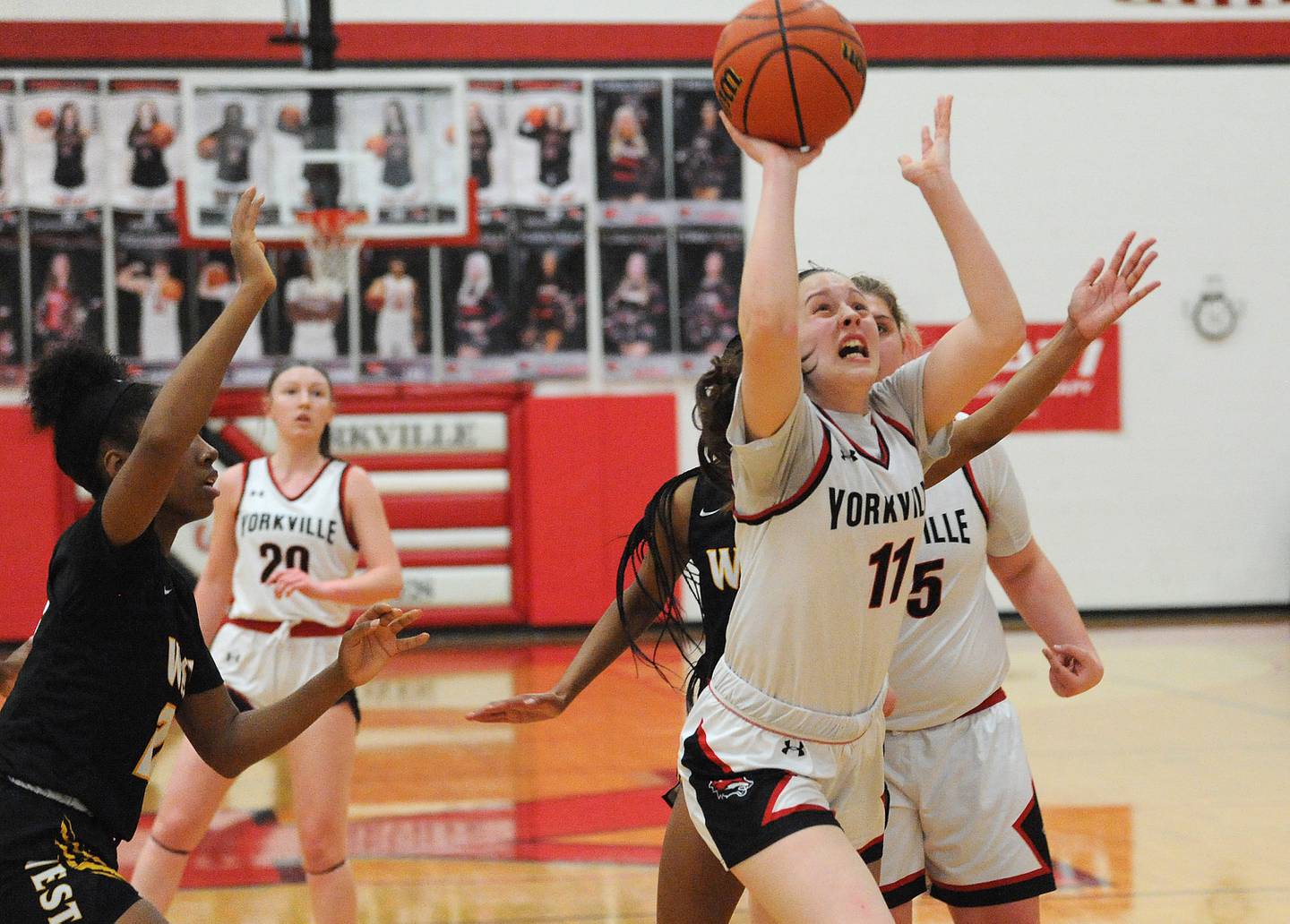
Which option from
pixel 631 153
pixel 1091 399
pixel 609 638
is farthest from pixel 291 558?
pixel 1091 399

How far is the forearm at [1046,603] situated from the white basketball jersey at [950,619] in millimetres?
170

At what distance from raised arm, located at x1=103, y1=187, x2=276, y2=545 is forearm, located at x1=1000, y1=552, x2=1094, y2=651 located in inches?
71.9

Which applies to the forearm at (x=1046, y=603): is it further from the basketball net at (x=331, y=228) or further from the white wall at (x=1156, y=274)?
the white wall at (x=1156, y=274)

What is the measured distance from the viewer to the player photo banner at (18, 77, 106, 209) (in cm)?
1110

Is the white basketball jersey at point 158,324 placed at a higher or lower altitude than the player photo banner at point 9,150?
lower

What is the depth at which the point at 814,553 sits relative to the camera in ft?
7.96

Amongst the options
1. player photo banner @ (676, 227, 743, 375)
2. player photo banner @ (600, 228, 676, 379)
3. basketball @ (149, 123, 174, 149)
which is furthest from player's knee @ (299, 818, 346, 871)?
basketball @ (149, 123, 174, 149)

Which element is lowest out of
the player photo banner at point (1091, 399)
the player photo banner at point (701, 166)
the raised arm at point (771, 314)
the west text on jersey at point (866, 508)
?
the player photo banner at point (1091, 399)

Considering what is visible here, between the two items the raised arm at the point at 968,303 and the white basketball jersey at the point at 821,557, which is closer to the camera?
the white basketball jersey at the point at 821,557

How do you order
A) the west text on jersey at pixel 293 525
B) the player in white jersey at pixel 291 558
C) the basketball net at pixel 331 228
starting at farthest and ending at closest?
the basketball net at pixel 331 228 < the west text on jersey at pixel 293 525 < the player in white jersey at pixel 291 558

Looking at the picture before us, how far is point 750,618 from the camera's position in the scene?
2502mm

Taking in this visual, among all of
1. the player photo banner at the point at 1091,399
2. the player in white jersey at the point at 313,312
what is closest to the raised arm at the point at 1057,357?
the player in white jersey at the point at 313,312

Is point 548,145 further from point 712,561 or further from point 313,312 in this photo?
point 712,561

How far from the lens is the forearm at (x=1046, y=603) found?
10.7ft
